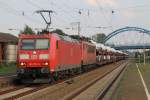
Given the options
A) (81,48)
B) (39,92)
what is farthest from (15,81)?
(81,48)

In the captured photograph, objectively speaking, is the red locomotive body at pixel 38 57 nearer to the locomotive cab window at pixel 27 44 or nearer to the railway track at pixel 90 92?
the locomotive cab window at pixel 27 44

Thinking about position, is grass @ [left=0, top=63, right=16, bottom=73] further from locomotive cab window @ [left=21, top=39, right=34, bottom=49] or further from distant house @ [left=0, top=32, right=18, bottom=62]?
locomotive cab window @ [left=21, top=39, right=34, bottom=49]

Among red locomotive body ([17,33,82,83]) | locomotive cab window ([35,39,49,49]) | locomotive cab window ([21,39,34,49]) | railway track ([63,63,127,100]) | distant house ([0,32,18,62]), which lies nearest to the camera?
railway track ([63,63,127,100])

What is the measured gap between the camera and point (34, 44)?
2664 cm

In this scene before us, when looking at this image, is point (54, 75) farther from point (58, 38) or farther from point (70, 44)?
point (70, 44)

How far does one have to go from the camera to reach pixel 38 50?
2636 centimetres

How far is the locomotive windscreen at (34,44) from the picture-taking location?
2650 centimetres

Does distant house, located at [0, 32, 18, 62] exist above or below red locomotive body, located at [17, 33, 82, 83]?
above

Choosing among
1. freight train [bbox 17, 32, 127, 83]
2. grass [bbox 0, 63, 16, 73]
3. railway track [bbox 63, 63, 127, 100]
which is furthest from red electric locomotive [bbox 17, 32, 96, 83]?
grass [bbox 0, 63, 16, 73]

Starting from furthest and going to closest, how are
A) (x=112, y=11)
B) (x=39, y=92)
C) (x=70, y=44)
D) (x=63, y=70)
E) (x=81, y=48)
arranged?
(x=112, y=11) → (x=81, y=48) → (x=70, y=44) → (x=63, y=70) → (x=39, y=92)

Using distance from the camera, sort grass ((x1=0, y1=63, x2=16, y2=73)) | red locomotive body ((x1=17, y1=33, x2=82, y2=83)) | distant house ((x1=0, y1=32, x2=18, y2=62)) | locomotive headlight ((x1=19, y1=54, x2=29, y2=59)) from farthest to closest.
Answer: distant house ((x1=0, y1=32, x2=18, y2=62)) < grass ((x1=0, y1=63, x2=16, y2=73)) < locomotive headlight ((x1=19, y1=54, x2=29, y2=59)) < red locomotive body ((x1=17, y1=33, x2=82, y2=83))

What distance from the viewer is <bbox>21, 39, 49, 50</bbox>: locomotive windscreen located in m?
26.5

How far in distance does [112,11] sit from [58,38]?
31628 millimetres

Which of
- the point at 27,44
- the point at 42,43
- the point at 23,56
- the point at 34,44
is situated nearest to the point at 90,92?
the point at 42,43
